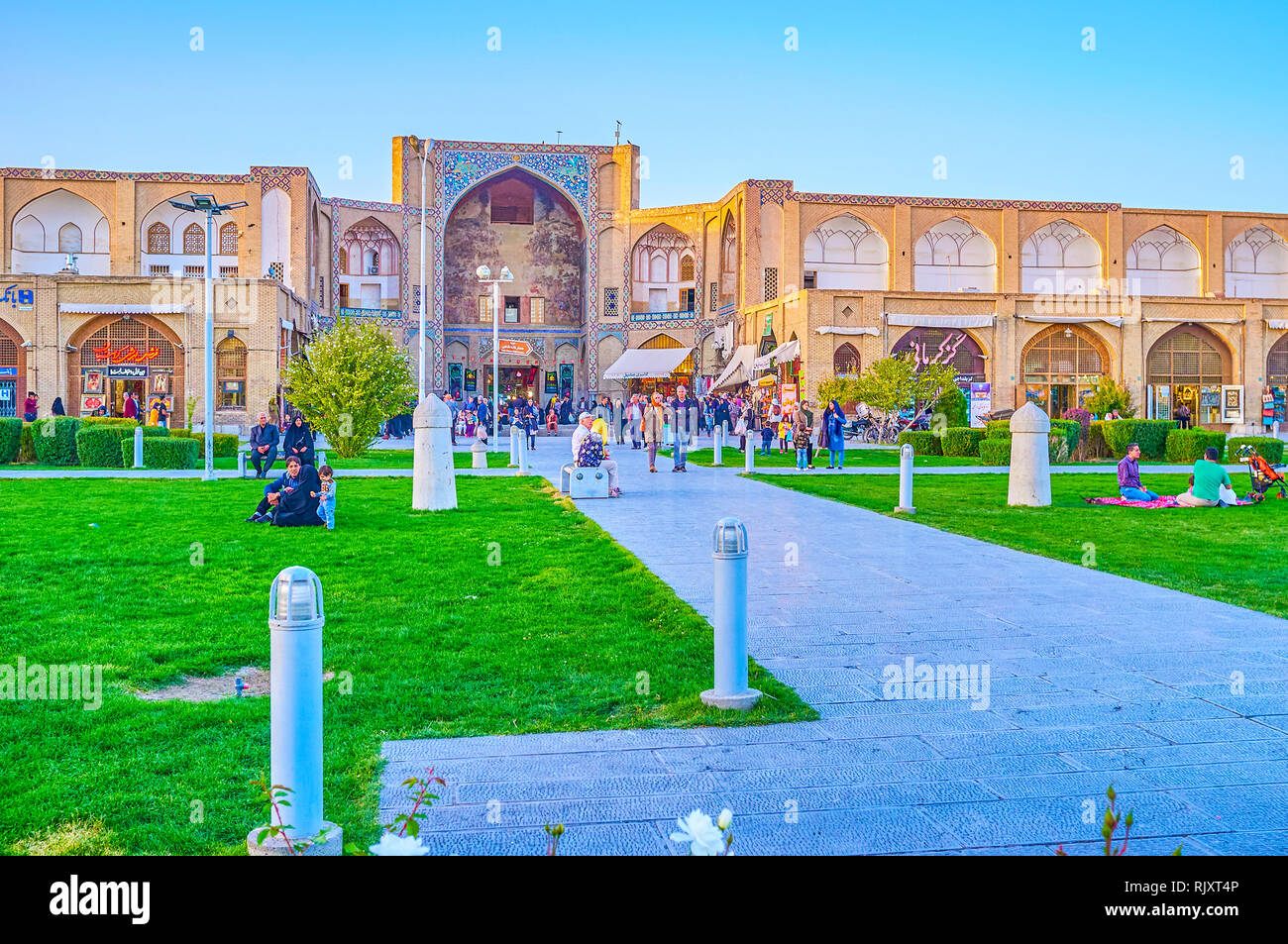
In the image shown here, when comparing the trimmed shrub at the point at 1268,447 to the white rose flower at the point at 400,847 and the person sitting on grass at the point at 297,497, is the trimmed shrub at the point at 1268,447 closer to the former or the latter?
the person sitting on grass at the point at 297,497

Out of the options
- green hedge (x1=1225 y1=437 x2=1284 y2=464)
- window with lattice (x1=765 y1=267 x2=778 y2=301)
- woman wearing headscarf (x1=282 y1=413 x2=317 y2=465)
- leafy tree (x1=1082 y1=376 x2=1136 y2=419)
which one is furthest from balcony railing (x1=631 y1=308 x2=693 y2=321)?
woman wearing headscarf (x1=282 y1=413 x2=317 y2=465)

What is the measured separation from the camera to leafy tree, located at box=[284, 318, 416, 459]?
21.4 meters

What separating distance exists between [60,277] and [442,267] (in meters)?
16.3

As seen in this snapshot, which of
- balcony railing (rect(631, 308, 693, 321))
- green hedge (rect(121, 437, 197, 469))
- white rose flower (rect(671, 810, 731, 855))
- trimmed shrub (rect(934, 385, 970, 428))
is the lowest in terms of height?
white rose flower (rect(671, 810, 731, 855))

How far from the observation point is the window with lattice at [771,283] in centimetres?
3991

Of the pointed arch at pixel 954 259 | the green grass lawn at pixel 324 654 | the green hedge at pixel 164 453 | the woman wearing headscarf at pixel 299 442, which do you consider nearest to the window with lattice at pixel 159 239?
the green hedge at pixel 164 453

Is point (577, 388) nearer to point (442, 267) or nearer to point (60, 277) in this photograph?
point (442, 267)

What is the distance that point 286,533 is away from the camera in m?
9.98

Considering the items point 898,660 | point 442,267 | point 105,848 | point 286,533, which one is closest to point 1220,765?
point 898,660

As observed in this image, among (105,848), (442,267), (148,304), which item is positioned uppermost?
(442,267)

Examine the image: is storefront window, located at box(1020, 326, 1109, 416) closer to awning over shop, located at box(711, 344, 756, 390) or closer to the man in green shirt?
awning over shop, located at box(711, 344, 756, 390)

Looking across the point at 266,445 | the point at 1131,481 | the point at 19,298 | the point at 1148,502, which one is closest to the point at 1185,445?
the point at 1131,481

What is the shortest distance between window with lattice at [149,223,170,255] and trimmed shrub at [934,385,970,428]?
90.9 feet
